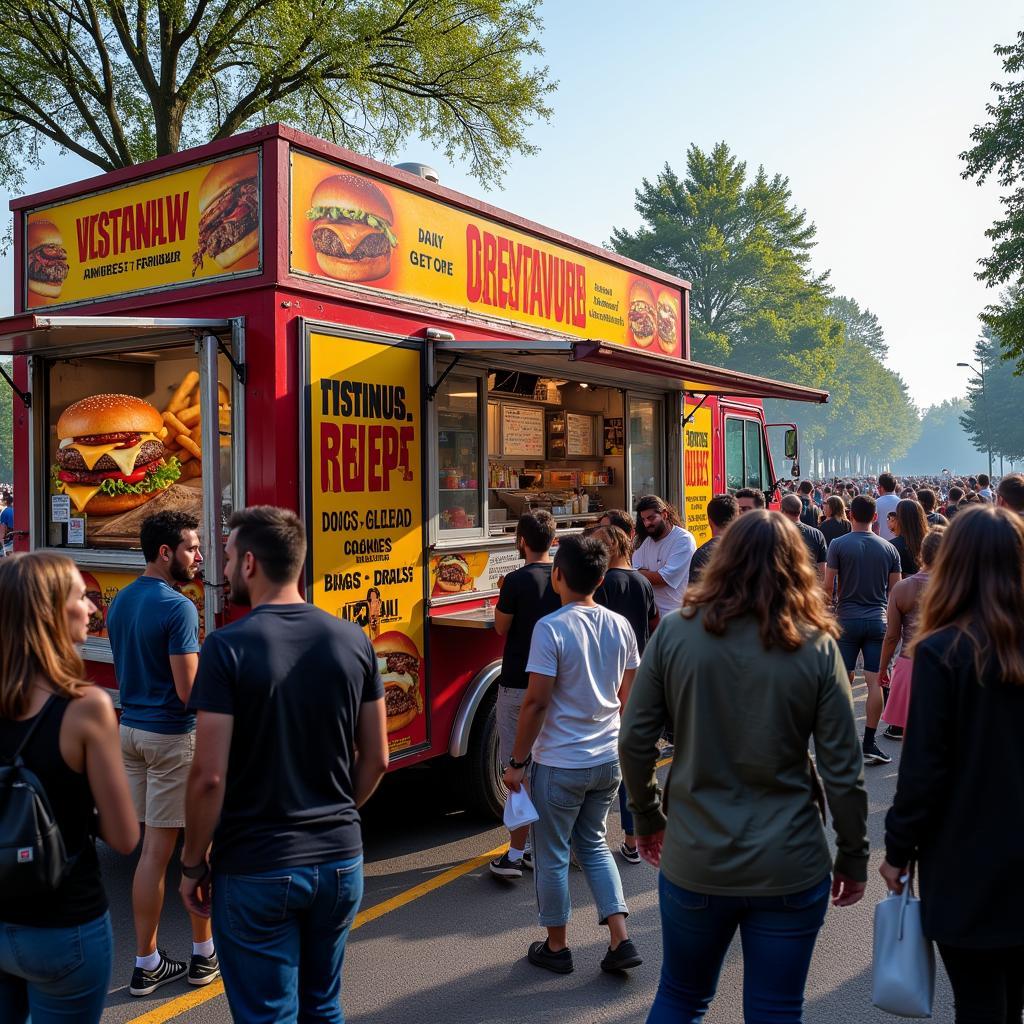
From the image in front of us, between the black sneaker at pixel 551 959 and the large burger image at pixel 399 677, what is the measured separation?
1.46 metres

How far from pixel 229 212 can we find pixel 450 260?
140cm

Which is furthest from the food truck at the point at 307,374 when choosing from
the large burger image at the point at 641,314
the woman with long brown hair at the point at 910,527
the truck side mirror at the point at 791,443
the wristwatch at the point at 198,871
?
the truck side mirror at the point at 791,443

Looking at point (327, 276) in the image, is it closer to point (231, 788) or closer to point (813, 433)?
point (231, 788)

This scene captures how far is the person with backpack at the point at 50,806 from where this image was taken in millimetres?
2098

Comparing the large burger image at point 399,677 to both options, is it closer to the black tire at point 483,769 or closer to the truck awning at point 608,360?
the black tire at point 483,769

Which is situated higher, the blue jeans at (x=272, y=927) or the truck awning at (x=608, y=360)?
the truck awning at (x=608, y=360)

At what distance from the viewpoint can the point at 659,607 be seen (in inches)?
250

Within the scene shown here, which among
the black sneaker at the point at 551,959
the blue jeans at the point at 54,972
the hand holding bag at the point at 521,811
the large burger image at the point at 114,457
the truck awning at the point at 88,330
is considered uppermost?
the truck awning at the point at 88,330

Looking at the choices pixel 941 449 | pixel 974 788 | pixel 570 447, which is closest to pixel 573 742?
pixel 974 788

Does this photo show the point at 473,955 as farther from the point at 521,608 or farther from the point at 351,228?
the point at 351,228

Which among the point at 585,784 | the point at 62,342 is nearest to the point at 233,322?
the point at 62,342

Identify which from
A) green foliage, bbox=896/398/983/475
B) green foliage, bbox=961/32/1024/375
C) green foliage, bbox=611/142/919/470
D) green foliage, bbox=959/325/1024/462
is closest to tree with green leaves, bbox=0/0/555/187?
green foliage, bbox=961/32/1024/375

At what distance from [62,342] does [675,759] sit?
4.27 meters

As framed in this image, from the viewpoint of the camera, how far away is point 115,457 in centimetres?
526
